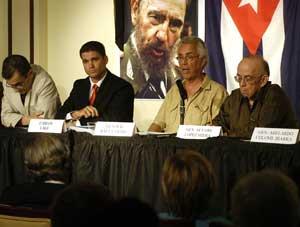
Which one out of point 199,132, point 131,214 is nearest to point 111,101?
point 199,132

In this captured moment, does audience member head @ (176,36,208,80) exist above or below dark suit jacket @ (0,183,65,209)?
above

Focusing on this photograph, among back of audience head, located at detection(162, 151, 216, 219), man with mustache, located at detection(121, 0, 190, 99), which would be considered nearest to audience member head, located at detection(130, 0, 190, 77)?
Answer: man with mustache, located at detection(121, 0, 190, 99)

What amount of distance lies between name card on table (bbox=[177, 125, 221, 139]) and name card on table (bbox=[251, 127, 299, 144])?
21cm

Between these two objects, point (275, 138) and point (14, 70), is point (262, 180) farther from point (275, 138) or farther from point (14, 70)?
point (14, 70)

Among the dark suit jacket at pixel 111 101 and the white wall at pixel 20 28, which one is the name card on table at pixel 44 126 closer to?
the dark suit jacket at pixel 111 101

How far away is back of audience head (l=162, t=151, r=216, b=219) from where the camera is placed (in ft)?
6.02

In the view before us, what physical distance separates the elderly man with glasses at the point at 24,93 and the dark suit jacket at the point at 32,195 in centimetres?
174

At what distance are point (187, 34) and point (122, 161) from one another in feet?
7.21

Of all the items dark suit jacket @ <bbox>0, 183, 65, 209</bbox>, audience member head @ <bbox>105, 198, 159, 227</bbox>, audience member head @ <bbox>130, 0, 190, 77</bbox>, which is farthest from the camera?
audience member head @ <bbox>130, 0, 190, 77</bbox>

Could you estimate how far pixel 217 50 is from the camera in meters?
4.86

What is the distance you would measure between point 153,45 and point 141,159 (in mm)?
2342

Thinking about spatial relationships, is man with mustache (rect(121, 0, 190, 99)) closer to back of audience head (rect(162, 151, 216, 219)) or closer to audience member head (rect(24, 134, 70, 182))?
audience member head (rect(24, 134, 70, 182))

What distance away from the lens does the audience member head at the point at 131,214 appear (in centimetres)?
134

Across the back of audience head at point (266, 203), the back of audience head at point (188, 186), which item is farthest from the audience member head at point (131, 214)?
the back of audience head at point (188, 186)
